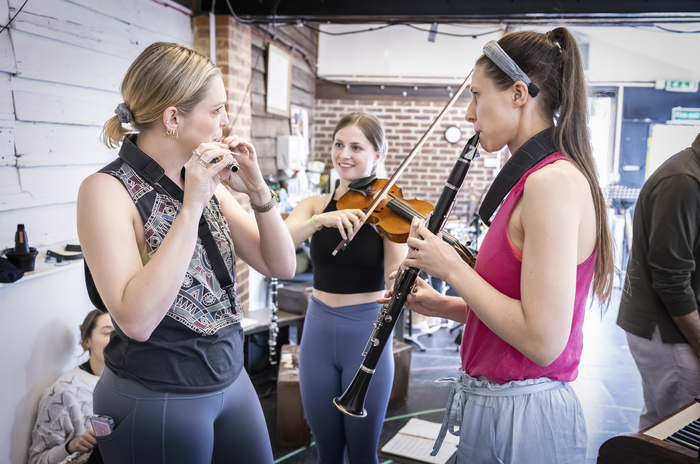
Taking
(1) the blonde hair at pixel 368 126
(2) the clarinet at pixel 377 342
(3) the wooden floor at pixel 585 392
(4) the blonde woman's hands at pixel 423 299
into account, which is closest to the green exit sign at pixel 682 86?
(3) the wooden floor at pixel 585 392

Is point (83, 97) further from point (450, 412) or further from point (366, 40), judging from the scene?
point (366, 40)

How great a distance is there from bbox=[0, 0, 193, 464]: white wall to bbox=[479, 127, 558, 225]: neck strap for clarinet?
70.9 inches

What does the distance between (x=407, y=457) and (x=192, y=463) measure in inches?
76.8

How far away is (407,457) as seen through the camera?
287cm

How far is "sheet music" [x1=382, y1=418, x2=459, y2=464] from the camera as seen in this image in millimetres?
2880

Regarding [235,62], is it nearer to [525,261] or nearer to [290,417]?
[290,417]

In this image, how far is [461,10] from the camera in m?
3.42

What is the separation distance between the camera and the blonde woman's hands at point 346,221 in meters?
1.95

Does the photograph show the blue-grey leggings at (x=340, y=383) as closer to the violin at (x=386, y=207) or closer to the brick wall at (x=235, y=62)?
the violin at (x=386, y=207)

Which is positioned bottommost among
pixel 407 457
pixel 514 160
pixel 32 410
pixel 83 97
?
pixel 407 457

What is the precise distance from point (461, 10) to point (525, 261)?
290 cm

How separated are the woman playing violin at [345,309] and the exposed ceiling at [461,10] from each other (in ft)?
5.11

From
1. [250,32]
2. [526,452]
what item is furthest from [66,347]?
[250,32]

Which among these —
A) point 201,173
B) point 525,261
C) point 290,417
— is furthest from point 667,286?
point 290,417
